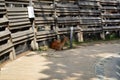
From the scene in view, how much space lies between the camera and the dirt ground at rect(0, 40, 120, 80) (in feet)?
23.9

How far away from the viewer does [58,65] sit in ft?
28.2

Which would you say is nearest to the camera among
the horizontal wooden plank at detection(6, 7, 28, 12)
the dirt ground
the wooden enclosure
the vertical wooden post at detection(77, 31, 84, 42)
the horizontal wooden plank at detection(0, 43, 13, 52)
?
the dirt ground

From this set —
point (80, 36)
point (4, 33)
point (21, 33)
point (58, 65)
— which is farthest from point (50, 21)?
point (58, 65)

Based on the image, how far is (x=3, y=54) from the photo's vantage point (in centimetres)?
884

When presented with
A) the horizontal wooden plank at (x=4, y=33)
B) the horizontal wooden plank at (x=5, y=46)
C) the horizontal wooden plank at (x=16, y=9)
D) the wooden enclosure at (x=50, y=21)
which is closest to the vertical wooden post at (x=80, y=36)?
the wooden enclosure at (x=50, y=21)

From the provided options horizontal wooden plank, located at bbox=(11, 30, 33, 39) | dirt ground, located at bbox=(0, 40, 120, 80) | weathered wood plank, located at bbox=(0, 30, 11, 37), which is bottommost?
dirt ground, located at bbox=(0, 40, 120, 80)

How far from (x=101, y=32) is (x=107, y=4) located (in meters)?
1.76

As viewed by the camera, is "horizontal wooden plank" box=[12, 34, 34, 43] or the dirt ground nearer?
the dirt ground

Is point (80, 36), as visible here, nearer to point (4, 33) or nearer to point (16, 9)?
point (16, 9)

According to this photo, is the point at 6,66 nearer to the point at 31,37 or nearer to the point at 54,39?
the point at 31,37

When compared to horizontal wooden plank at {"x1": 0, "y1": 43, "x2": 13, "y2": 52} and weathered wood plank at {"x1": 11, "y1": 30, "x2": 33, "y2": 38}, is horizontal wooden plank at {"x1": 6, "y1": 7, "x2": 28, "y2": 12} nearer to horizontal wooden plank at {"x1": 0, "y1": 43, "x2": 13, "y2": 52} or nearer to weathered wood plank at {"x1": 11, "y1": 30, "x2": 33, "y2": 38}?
weathered wood plank at {"x1": 11, "y1": 30, "x2": 33, "y2": 38}

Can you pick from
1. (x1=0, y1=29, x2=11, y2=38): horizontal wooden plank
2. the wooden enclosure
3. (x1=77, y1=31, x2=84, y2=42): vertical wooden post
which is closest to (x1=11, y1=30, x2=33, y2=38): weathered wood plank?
the wooden enclosure

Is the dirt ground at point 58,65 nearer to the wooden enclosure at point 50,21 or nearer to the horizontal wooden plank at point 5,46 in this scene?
the horizontal wooden plank at point 5,46

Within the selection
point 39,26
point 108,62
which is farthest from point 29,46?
point 108,62
